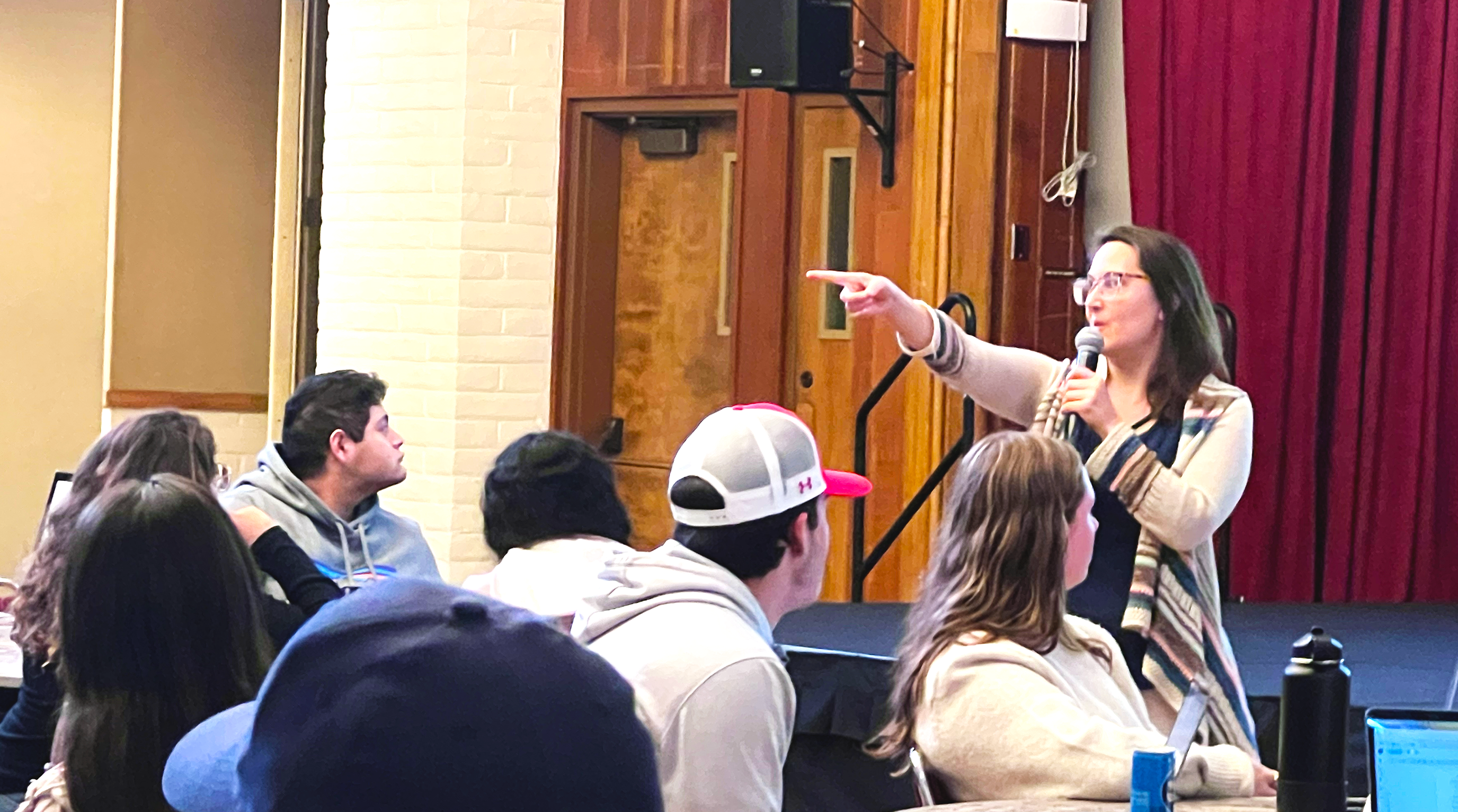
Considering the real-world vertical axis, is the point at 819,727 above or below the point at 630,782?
below

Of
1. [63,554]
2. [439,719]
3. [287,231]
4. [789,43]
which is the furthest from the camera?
[287,231]

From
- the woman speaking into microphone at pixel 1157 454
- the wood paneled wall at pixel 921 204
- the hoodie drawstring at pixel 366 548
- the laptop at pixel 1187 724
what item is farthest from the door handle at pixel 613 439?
the laptop at pixel 1187 724

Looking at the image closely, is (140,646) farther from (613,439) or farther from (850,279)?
(613,439)

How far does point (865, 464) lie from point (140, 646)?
353 centimetres

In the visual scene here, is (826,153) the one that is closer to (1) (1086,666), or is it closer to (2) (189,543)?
(1) (1086,666)

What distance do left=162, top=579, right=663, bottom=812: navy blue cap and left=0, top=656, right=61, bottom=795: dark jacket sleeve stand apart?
1814mm

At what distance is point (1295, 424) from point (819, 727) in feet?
7.78

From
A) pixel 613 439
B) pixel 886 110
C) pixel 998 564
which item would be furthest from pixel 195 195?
pixel 998 564

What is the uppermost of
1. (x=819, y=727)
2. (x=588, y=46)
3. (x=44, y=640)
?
(x=588, y=46)

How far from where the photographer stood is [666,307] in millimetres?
5863

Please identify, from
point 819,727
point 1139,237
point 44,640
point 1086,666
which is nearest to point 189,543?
point 44,640

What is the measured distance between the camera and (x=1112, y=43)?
527 centimetres

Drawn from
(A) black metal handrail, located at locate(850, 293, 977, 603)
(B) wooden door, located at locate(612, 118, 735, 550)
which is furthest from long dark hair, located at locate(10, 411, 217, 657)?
(B) wooden door, located at locate(612, 118, 735, 550)

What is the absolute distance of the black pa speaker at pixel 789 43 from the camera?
491 centimetres
